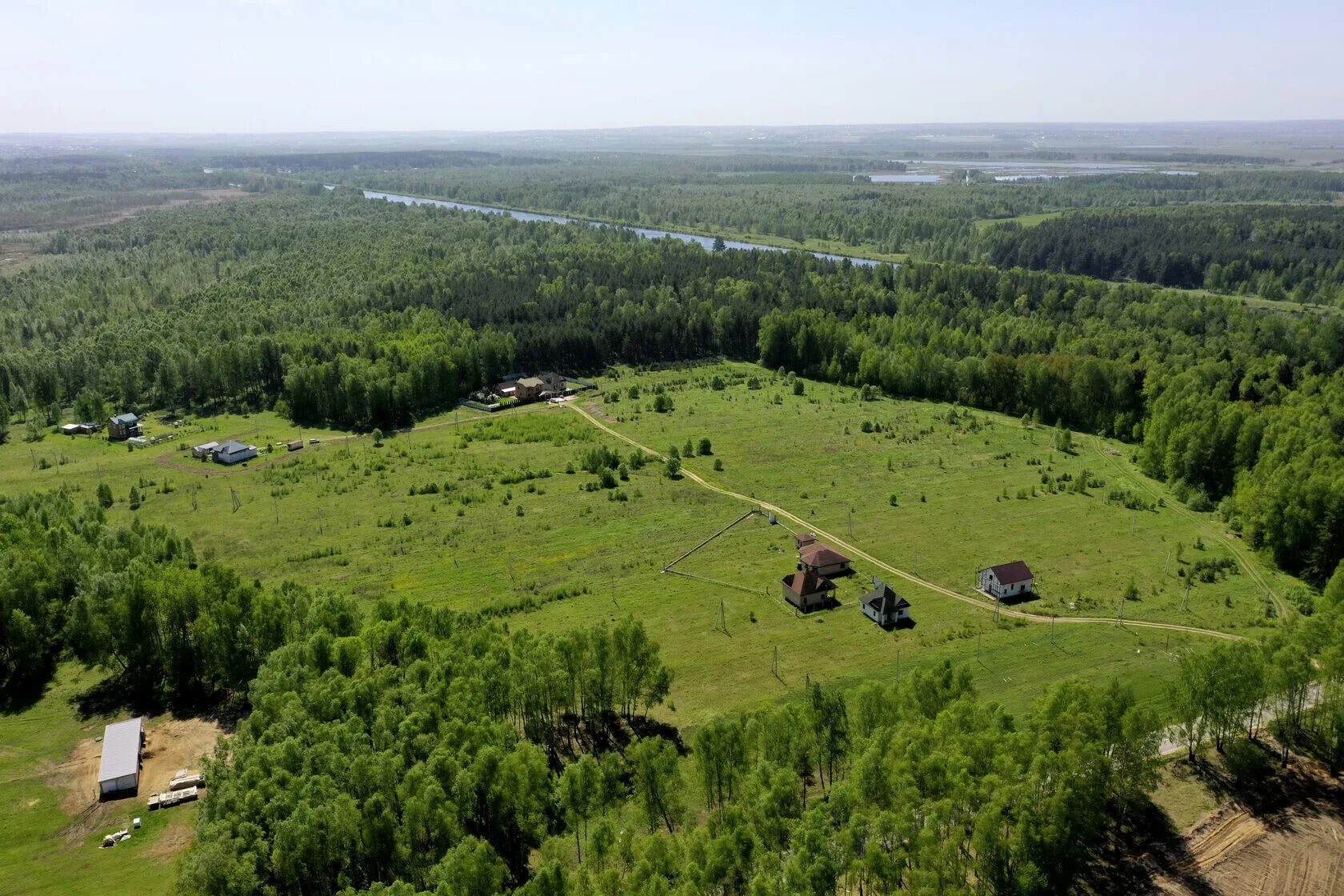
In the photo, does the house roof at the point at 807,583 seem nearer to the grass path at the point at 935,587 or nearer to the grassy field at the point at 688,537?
the grassy field at the point at 688,537

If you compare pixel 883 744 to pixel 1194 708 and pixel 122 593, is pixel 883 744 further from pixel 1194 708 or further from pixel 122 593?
pixel 122 593

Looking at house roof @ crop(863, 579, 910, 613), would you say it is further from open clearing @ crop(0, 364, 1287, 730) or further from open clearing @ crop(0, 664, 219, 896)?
open clearing @ crop(0, 664, 219, 896)

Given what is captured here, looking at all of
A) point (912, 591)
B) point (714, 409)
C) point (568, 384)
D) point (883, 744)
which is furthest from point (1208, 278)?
point (883, 744)

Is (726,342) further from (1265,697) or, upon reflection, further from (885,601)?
(1265,697)

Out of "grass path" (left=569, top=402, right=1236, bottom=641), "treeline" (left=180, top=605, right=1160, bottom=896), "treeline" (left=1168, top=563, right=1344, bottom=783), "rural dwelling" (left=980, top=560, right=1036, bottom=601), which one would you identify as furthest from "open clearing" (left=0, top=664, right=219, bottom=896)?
"rural dwelling" (left=980, top=560, right=1036, bottom=601)

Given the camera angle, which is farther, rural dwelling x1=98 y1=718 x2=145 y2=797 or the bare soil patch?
rural dwelling x1=98 y1=718 x2=145 y2=797

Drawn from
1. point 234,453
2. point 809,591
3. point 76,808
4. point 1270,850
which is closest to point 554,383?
point 234,453
